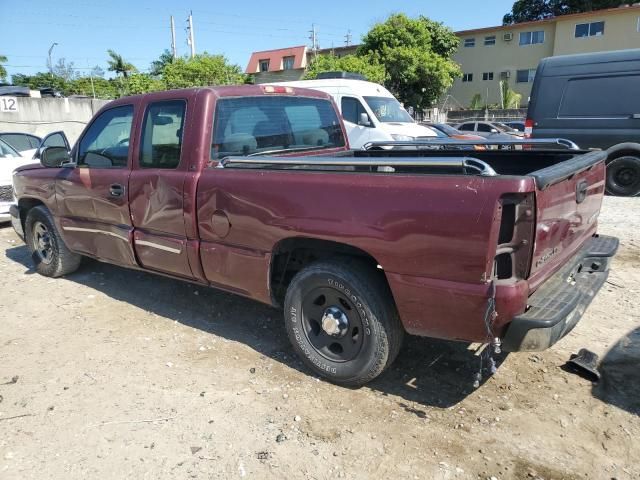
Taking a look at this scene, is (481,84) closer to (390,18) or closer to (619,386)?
(390,18)

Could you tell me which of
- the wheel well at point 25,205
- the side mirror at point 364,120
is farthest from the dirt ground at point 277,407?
the side mirror at point 364,120

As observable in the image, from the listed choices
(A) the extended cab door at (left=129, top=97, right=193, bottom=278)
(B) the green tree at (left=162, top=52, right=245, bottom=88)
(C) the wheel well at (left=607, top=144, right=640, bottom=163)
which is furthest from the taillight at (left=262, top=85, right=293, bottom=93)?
(B) the green tree at (left=162, top=52, right=245, bottom=88)

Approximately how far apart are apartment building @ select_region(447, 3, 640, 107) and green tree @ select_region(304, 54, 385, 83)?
12705 mm

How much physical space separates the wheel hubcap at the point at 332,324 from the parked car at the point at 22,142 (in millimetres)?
8384

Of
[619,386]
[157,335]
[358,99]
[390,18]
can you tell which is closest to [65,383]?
[157,335]

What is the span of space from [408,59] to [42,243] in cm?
2806

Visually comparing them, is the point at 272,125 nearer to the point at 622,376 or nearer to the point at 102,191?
the point at 102,191

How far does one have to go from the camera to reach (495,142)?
4.21m

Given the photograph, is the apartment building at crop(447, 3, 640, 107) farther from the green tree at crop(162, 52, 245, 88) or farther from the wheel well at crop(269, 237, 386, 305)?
the wheel well at crop(269, 237, 386, 305)

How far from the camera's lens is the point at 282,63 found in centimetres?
4962

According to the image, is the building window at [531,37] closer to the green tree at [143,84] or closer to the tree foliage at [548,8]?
the tree foliage at [548,8]

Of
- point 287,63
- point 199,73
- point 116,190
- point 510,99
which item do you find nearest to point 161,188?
point 116,190

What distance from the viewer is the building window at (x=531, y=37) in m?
36.1

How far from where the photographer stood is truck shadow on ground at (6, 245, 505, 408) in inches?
132
